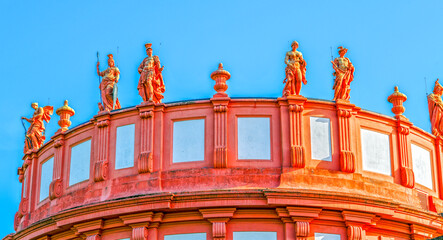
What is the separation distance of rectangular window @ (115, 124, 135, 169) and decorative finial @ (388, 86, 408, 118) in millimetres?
9028

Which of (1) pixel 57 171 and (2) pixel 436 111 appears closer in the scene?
(1) pixel 57 171

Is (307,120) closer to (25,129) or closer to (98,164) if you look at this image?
(98,164)

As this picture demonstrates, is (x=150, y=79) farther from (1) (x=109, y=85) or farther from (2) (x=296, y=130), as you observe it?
(2) (x=296, y=130)

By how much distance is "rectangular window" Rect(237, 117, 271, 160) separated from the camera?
30766 mm

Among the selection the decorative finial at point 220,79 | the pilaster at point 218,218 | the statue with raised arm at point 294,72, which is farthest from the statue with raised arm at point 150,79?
the pilaster at point 218,218

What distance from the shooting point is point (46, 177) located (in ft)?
112

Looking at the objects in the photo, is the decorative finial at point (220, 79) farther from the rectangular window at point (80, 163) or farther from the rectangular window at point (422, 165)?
the rectangular window at point (422, 165)

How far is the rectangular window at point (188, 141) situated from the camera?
30938mm

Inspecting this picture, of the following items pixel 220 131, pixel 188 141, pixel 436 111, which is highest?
pixel 436 111

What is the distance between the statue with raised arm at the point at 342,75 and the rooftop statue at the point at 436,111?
393 cm

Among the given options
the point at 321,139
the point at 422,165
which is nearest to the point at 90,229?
the point at 321,139

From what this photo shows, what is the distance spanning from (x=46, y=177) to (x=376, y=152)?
38.5ft

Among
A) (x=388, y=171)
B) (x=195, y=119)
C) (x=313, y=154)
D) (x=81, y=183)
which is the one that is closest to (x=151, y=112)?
(x=195, y=119)

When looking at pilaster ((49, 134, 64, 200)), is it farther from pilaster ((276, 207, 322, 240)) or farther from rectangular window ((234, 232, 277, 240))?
pilaster ((276, 207, 322, 240))
